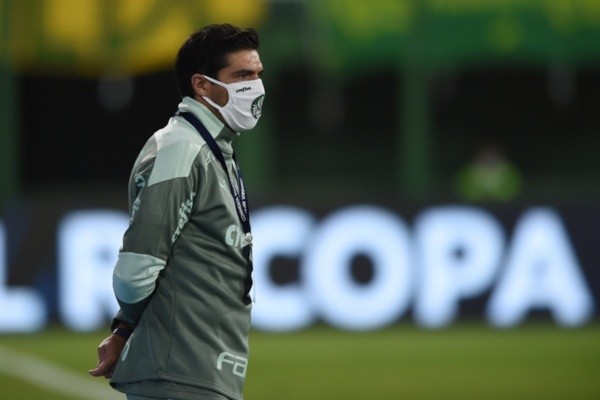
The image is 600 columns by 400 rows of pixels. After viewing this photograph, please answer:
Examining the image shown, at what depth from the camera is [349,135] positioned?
19312mm

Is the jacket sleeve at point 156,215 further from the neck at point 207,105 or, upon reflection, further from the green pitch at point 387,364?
the green pitch at point 387,364

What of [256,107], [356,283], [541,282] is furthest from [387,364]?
[256,107]

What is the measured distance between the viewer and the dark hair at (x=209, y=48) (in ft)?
12.2

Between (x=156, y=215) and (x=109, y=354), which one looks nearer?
(x=156, y=215)

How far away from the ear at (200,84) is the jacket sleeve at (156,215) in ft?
0.82

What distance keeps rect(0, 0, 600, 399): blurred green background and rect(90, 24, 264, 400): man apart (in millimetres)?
5236

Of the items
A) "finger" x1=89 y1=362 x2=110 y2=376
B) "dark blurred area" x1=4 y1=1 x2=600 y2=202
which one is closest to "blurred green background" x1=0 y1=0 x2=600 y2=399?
"dark blurred area" x1=4 y1=1 x2=600 y2=202

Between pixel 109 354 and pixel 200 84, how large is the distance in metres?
0.82

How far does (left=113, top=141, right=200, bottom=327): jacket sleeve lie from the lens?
138 inches

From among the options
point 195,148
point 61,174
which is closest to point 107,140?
point 61,174

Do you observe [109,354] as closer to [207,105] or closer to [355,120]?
[207,105]

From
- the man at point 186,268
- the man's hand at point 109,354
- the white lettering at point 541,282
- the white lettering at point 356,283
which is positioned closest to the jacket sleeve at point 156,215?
the man at point 186,268

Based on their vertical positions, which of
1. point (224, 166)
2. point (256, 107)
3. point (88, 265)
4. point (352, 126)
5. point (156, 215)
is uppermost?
point (256, 107)

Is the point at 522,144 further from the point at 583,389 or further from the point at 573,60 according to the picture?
the point at 583,389
